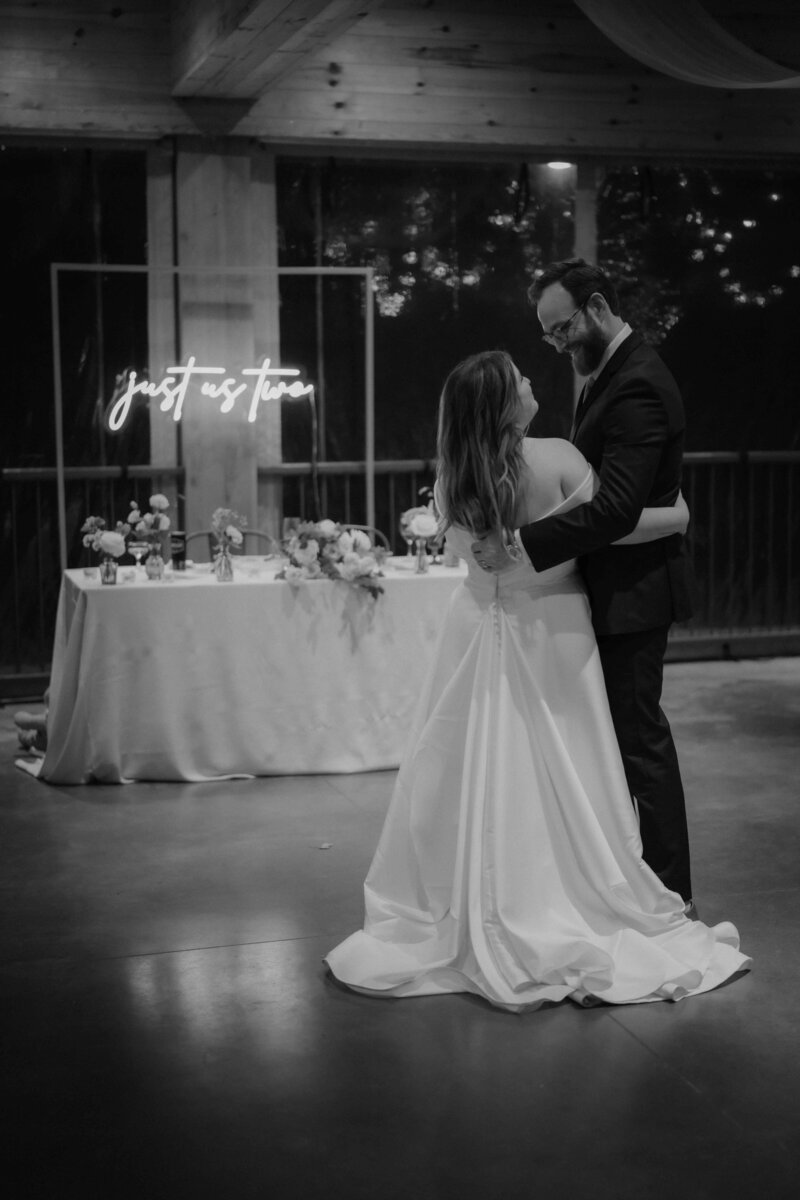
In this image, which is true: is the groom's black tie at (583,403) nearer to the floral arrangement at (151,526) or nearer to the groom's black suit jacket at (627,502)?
the groom's black suit jacket at (627,502)

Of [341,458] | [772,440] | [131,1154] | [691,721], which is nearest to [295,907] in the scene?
[131,1154]

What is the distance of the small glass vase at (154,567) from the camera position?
5.42 m

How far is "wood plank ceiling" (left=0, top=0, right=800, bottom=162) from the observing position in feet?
22.0

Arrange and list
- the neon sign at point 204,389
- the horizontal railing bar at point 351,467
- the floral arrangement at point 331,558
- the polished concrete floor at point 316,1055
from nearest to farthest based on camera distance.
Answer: the polished concrete floor at point 316,1055 < the floral arrangement at point 331,558 < the neon sign at point 204,389 < the horizontal railing bar at point 351,467

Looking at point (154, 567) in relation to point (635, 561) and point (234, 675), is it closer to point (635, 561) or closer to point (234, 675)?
point (234, 675)

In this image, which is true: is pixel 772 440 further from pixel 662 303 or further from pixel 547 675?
pixel 547 675

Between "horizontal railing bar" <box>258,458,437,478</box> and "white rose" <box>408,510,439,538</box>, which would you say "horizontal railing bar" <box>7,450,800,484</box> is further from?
"white rose" <box>408,510,439,538</box>

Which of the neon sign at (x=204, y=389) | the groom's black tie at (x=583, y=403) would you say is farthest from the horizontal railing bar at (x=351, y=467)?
the groom's black tie at (x=583, y=403)

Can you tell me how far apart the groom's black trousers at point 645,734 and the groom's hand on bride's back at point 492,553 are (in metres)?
0.33

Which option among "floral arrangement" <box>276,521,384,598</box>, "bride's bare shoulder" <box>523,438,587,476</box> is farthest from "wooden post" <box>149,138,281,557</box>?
"bride's bare shoulder" <box>523,438,587,476</box>

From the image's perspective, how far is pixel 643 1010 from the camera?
127 inches

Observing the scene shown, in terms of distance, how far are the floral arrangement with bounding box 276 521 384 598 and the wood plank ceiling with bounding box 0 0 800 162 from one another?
204 centimetres

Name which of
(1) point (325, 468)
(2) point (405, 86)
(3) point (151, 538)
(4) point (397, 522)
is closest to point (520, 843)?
(3) point (151, 538)

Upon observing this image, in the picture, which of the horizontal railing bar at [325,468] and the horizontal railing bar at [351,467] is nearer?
the horizontal railing bar at [325,468]
